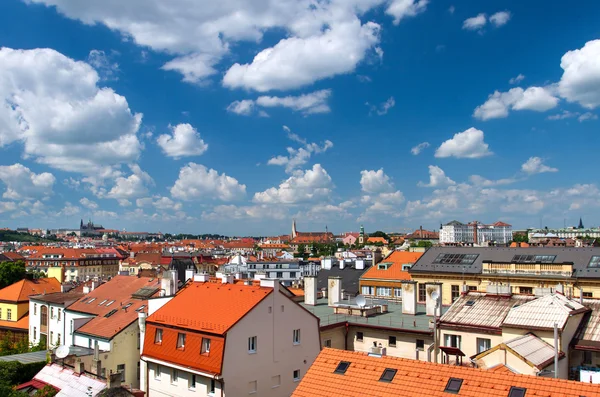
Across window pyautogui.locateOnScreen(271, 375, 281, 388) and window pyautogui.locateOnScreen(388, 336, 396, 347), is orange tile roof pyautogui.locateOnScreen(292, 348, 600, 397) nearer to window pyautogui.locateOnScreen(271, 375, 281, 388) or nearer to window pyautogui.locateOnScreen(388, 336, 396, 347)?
window pyautogui.locateOnScreen(271, 375, 281, 388)

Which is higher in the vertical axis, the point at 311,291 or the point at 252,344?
the point at 311,291

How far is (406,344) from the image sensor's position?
96.3 feet

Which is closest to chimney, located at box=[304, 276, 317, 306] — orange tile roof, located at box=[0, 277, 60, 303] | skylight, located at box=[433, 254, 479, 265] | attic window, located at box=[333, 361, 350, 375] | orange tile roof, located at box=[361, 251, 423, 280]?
orange tile roof, located at box=[361, 251, 423, 280]

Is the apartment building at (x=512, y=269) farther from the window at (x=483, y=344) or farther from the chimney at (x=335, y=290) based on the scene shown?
the window at (x=483, y=344)

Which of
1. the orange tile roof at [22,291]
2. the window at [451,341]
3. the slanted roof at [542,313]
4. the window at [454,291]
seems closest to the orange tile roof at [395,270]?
the window at [454,291]

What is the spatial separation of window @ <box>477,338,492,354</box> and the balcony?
21635mm

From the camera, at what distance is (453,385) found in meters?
16.0

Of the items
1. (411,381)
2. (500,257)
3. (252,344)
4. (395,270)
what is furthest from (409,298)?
(395,270)

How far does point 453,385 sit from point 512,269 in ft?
109

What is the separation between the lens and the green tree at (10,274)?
83.9m

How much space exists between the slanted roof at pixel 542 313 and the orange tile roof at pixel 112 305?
23489mm

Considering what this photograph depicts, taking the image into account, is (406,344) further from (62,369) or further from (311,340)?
(62,369)

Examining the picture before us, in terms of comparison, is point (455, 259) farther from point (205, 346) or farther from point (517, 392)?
point (517, 392)

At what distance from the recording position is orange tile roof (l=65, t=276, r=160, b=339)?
34.2m
